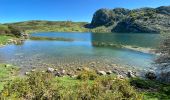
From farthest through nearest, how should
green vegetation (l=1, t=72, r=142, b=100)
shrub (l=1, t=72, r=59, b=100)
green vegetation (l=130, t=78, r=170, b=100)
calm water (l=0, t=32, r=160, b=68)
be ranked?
calm water (l=0, t=32, r=160, b=68) < green vegetation (l=130, t=78, r=170, b=100) < shrub (l=1, t=72, r=59, b=100) < green vegetation (l=1, t=72, r=142, b=100)

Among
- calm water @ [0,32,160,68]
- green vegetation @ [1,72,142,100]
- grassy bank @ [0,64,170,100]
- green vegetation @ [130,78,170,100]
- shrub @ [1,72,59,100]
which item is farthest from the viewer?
calm water @ [0,32,160,68]

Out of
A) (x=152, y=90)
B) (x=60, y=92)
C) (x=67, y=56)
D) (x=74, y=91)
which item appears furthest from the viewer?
(x=67, y=56)

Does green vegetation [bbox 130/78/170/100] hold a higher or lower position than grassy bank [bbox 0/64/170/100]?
lower

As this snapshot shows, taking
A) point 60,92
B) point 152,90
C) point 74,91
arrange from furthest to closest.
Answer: point 152,90 < point 74,91 < point 60,92

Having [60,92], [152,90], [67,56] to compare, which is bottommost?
[67,56]

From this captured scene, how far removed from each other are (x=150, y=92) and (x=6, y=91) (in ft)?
43.0

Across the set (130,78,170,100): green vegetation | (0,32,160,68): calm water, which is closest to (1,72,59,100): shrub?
(130,78,170,100): green vegetation

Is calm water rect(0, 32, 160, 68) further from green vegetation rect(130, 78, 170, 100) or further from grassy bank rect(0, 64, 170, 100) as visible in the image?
grassy bank rect(0, 64, 170, 100)

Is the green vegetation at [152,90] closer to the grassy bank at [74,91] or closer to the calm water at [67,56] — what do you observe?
the grassy bank at [74,91]

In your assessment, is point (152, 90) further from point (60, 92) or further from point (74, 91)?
point (60, 92)

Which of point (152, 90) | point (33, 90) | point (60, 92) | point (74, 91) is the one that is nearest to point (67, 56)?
point (152, 90)

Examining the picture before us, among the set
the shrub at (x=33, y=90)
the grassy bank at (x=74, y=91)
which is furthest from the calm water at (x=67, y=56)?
the shrub at (x=33, y=90)

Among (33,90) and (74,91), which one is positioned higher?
(33,90)

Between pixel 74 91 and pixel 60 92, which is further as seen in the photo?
pixel 74 91
